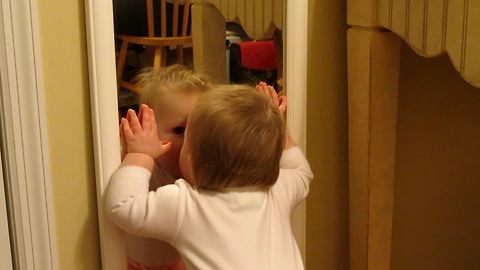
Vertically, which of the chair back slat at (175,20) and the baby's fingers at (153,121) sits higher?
the chair back slat at (175,20)

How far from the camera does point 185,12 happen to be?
0.87 m

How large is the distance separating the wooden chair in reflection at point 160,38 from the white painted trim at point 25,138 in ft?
0.39

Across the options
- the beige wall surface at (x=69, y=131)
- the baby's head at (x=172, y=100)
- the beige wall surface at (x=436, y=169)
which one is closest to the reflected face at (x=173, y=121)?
the baby's head at (x=172, y=100)

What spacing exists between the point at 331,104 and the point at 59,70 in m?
0.51

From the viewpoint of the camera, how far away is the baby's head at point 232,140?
789 millimetres

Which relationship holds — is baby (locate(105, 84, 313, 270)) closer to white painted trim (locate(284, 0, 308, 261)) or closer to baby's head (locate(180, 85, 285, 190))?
baby's head (locate(180, 85, 285, 190))

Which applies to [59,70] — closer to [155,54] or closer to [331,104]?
[155,54]

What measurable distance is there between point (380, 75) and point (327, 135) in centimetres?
15

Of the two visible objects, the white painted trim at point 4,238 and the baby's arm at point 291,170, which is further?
the baby's arm at point 291,170

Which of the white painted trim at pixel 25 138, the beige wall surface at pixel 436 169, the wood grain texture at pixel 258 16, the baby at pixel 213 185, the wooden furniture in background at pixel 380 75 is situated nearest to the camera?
the white painted trim at pixel 25 138

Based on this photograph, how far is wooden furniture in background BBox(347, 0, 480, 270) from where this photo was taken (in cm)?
90

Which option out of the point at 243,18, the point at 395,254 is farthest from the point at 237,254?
the point at 395,254

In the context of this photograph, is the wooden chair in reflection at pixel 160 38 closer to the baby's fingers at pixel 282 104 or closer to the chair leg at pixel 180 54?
the chair leg at pixel 180 54

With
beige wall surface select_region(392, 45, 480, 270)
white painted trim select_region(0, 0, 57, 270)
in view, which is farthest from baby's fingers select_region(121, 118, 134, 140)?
beige wall surface select_region(392, 45, 480, 270)
